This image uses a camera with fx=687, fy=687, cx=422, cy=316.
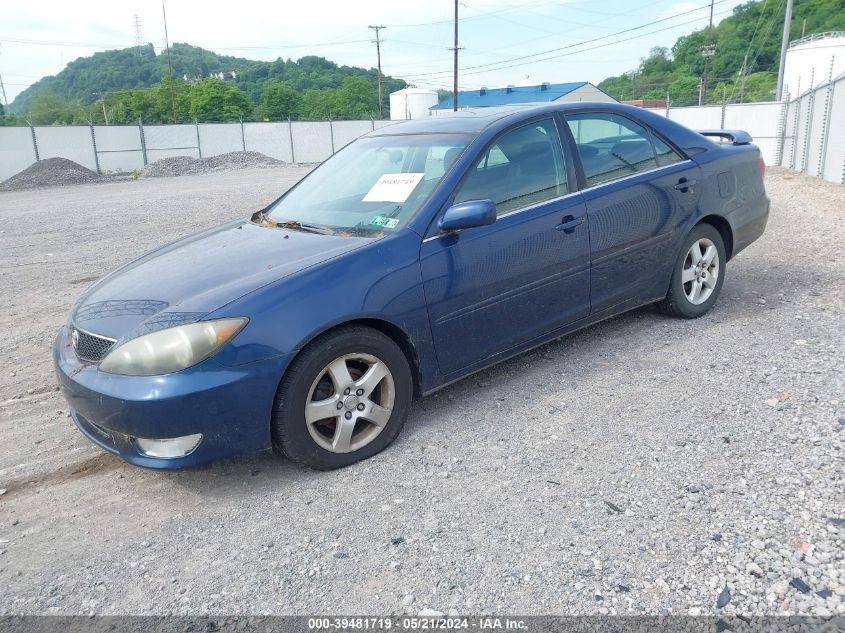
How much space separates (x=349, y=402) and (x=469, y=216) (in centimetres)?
113

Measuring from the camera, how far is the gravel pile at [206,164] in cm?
3238

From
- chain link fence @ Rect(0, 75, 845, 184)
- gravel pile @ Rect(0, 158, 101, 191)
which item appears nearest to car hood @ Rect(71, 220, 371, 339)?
chain link fence @ Rect(0, 75, 845, 184)

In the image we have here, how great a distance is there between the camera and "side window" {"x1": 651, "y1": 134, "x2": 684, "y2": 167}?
4887 millimetres

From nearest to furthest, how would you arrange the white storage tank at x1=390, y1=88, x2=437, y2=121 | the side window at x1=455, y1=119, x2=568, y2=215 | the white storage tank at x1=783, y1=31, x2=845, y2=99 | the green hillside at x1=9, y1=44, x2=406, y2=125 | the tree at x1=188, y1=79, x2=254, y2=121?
the side window at x1=455, y1=119, x2=568, y2=215, the white storage tank at x1=783, y1=31, x2=845, y2=99, the white storage tank at x1=390, y1=88, x2=437, y2=121, the tree at x1=188, y1=79, x2=254, y2=121, the green hillside at x1=9, y1=44, x2=406, y2=125

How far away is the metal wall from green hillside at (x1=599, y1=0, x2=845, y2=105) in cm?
3269

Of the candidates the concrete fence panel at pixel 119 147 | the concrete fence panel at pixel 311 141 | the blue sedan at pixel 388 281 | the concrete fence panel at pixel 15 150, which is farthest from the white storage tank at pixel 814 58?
the blue sedan at pixel 388 281

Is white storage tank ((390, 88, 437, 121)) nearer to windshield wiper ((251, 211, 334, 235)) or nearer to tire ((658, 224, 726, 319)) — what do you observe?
tire ((658, 224, 726, 319))

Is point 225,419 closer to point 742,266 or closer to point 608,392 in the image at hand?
point 608,392

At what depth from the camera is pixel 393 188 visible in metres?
3.97

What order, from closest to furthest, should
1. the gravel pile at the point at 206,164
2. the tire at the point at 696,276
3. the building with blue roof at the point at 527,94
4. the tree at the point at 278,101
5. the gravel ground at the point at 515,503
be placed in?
the gravel ground at the point at 515,503 → the tire at the point at 696,276 → the gravel pile at the point at 206,164 → the building with blue roof at the point at 527,94 → the tree at the point at 278,101

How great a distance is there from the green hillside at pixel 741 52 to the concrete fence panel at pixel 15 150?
48565mm

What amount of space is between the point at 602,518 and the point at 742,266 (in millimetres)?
4976

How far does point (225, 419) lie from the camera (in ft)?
9.91

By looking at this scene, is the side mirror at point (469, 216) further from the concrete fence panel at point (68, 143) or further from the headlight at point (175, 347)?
the concrete fence panel at point (68, 143)
